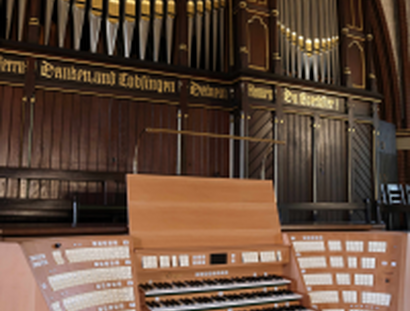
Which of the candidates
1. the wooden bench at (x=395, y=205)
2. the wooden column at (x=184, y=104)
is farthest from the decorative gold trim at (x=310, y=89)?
the wooden bench at (x=395, y=205)

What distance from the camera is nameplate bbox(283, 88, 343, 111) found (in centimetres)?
704

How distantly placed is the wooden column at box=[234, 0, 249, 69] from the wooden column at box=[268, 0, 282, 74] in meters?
0.48

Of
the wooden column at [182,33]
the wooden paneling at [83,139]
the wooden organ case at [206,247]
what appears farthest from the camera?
the wooden column at [182,33]

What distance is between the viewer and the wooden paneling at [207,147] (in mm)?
6527

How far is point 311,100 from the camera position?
23.7 feet

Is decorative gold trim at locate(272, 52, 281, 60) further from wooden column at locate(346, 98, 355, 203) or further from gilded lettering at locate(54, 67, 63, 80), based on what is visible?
gilded lettering at locate(54, 67, 63, 80)

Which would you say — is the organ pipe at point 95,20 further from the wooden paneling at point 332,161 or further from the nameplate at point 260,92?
the wooden paneling at point 332,161

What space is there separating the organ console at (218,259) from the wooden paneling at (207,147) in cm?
279

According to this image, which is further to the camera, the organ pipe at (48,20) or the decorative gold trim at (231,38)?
the decorative gold trim at (231,38)

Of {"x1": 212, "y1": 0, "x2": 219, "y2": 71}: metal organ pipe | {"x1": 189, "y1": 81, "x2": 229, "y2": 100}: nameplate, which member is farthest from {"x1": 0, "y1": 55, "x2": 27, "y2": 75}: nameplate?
{"x1": 212, "y1": 0, "x2": 219, "y2": 71}: metal organ pipe

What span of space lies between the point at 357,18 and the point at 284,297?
6489mm

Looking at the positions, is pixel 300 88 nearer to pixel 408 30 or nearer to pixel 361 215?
pixel 361 215

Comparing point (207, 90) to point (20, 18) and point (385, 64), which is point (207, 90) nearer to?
point (20, 18)

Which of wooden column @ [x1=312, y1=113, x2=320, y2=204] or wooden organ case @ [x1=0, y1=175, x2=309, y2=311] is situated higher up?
wooden column @ [x1=312, y1=113, x2=320, y2=204]
